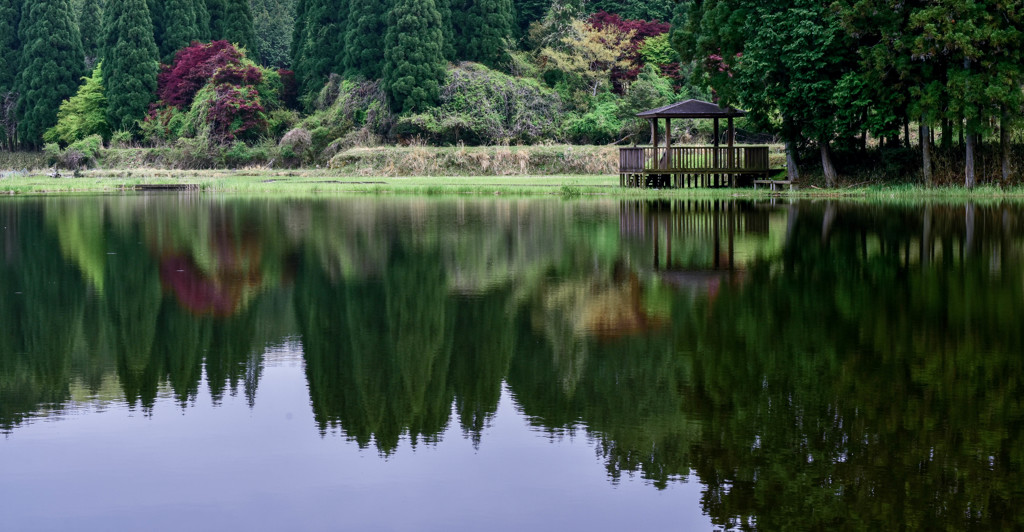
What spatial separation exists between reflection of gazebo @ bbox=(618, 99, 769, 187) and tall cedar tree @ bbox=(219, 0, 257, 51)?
120ft

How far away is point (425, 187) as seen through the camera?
1815 inches

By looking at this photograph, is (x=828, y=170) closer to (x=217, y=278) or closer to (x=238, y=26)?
(x=217, y=278)

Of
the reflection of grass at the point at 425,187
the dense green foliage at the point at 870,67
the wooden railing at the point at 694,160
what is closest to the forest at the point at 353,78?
the dense green foliage at the point at 870,67

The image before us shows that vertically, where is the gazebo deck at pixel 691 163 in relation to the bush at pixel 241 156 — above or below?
below

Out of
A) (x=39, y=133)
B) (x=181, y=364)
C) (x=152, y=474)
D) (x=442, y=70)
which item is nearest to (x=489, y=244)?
(x=181, y=364)

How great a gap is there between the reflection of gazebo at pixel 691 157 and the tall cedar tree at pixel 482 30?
76.3 feet

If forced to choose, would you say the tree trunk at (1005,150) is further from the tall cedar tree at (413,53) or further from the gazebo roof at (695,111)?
the tall cedar tree at (413,53)

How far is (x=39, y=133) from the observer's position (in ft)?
238

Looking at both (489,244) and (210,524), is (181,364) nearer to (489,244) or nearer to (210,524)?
(210,524)

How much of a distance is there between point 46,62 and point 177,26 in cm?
834

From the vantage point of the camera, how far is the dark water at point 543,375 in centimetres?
659

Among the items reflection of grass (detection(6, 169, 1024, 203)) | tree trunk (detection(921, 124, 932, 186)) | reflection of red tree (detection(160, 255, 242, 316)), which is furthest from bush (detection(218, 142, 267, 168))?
reflection of red tree (detection(160, 255, 242, 316))

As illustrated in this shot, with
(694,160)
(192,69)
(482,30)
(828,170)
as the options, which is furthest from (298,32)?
(828,170)

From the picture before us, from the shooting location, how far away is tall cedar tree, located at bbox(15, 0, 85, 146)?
69750mm
